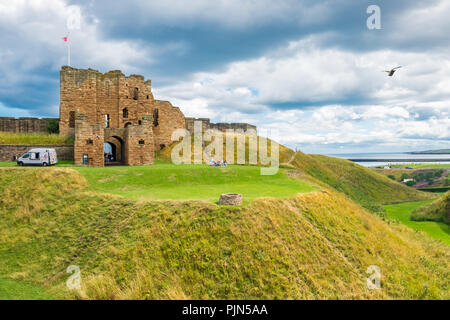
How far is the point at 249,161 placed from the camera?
127 ft

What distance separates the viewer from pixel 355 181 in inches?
2191

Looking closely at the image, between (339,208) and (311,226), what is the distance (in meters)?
4.64

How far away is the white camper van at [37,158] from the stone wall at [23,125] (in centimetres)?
1179

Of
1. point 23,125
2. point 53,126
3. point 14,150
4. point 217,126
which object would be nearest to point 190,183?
point 14,150

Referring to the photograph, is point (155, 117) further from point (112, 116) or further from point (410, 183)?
point (410, 183)

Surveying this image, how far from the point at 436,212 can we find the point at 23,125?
55361mm

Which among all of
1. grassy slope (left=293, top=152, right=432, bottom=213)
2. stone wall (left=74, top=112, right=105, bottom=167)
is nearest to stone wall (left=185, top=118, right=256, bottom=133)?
grassy slope (left=293, top=152, right=432, bottom=213)

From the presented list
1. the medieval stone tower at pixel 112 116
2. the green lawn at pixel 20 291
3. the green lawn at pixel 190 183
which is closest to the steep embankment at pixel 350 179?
the medieval stone tower at pixel 112 116

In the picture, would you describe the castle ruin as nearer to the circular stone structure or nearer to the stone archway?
the stone archway

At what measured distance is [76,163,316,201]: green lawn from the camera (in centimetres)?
1809

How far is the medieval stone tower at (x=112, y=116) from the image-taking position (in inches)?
1177

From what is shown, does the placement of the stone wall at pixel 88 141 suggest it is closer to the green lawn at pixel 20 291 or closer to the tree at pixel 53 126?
the tree at pixel 53 126

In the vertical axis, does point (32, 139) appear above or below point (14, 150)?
above
